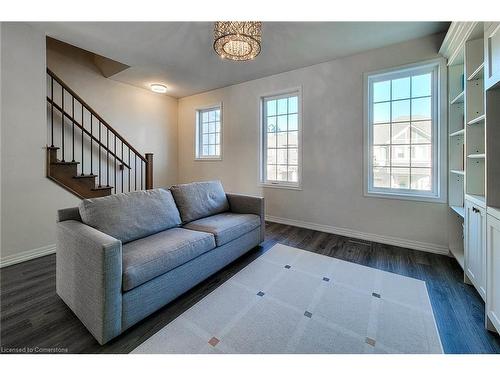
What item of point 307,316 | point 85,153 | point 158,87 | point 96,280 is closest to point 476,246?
point 307,316

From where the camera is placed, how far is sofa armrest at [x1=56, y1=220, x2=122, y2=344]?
128cm

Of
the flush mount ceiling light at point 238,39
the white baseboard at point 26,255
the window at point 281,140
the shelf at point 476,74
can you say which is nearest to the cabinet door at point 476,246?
the shelf at point 476,74

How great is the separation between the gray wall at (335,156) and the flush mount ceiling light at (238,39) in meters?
1.58

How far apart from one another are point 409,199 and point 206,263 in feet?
8.77

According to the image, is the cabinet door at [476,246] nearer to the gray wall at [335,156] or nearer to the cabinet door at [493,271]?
the cabinet door at [493,271]

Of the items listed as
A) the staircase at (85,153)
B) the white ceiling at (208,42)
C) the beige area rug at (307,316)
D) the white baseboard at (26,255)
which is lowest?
the beige area rug at (307,316)

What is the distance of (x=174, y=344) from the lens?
1330mm

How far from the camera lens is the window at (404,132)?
2729 millimetres

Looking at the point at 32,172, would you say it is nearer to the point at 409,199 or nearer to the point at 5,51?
the point at 5,51

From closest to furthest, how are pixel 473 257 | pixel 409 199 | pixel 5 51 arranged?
1. pixel 473 257
2. pixel 5 51
3. pixel 409 199

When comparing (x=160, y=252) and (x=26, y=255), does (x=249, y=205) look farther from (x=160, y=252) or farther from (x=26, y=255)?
(x=26, y=255)

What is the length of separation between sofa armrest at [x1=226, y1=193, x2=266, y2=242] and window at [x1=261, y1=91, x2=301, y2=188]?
1.22 meters

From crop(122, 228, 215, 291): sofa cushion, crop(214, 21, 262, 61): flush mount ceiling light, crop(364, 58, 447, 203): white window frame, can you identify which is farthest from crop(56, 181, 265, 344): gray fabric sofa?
crop(364, 58, 447, 203): white window frame
